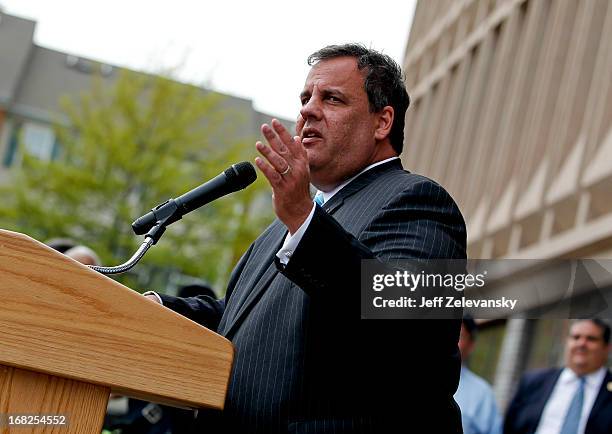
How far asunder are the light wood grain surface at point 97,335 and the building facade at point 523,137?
812cm

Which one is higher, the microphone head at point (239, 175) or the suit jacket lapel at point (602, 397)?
the suit jacket lapel at point (602, 397)

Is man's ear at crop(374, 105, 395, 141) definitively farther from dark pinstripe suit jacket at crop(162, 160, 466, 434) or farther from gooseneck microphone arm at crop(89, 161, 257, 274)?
gooseneck microphone arm at crop(89, 161, 257, 274)

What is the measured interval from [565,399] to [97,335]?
6279 mm

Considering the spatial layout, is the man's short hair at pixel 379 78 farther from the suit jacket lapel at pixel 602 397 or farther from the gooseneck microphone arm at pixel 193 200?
the suit jacket lapel at pixel 602 397

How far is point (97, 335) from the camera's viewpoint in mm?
2852

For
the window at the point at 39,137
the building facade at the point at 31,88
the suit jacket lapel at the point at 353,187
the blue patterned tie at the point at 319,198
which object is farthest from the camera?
the building facade at the point at 31,88

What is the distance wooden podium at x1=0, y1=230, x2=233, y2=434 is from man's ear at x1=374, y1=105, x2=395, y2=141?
148cm

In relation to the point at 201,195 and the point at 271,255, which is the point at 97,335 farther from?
the point at 271,255

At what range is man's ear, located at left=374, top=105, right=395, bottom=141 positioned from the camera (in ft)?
14.0

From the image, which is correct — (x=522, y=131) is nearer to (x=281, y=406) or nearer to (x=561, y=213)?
(x=561, y=213)

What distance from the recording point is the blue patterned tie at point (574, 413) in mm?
8430

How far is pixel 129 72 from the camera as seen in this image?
27.8 meters

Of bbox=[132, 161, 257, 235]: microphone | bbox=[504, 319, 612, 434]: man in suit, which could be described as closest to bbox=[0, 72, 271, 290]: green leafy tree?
bbox=[504, 319, 612, 434]: man in suit

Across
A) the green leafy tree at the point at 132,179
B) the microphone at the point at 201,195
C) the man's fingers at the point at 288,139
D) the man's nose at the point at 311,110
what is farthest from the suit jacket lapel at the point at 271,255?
the green leafy tree at the point at 132,179
